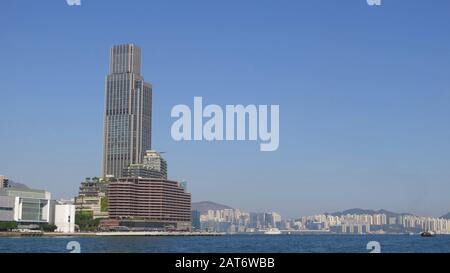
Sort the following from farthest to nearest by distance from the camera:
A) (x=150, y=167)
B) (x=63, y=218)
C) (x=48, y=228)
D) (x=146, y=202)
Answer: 1. (x=150, y=167)
2. (x=146, y=202)
3. (x=63, y=218)
4. (x=48, y=228)

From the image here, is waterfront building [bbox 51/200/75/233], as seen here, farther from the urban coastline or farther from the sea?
the sea

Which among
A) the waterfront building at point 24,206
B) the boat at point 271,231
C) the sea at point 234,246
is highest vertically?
the waterfront building at point 24,206

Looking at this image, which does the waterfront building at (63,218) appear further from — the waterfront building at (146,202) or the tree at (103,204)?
the tree at (103,204)

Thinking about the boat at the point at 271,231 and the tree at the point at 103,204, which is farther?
the tree at the point at 103,204

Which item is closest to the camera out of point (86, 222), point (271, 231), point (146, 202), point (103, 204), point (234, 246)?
point (234, 246)

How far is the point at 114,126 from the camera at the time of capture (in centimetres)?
9794

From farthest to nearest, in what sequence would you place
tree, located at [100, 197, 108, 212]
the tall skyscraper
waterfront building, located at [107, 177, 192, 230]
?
1. tree, located at [100, 197, 108, 212]
2. waterfront building, located at [107, 177, 192, 230]
3. the tall skyscraper

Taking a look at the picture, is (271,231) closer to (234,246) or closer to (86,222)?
(86,222)

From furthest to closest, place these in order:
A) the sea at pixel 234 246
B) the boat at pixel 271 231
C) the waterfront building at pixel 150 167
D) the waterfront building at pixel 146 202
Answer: the waterfront building at pixel 150 167, the boat at pixel 271 231, the waterfront building at pixel 146 202, the sea at pixel 234 246

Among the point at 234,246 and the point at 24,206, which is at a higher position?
the point at 24,206

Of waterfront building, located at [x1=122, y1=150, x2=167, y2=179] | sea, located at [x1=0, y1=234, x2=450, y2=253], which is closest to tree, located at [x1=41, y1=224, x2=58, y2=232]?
sea, located at [x1=0, y1=234, x2=450, y2=253]

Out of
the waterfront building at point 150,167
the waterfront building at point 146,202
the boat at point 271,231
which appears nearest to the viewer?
the waterfront building at point 146,202

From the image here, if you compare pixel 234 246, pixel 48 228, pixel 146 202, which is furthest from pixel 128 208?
pixel 234 246

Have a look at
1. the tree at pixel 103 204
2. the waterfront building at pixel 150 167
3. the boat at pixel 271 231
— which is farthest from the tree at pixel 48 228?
the boat at pixel 271 231
